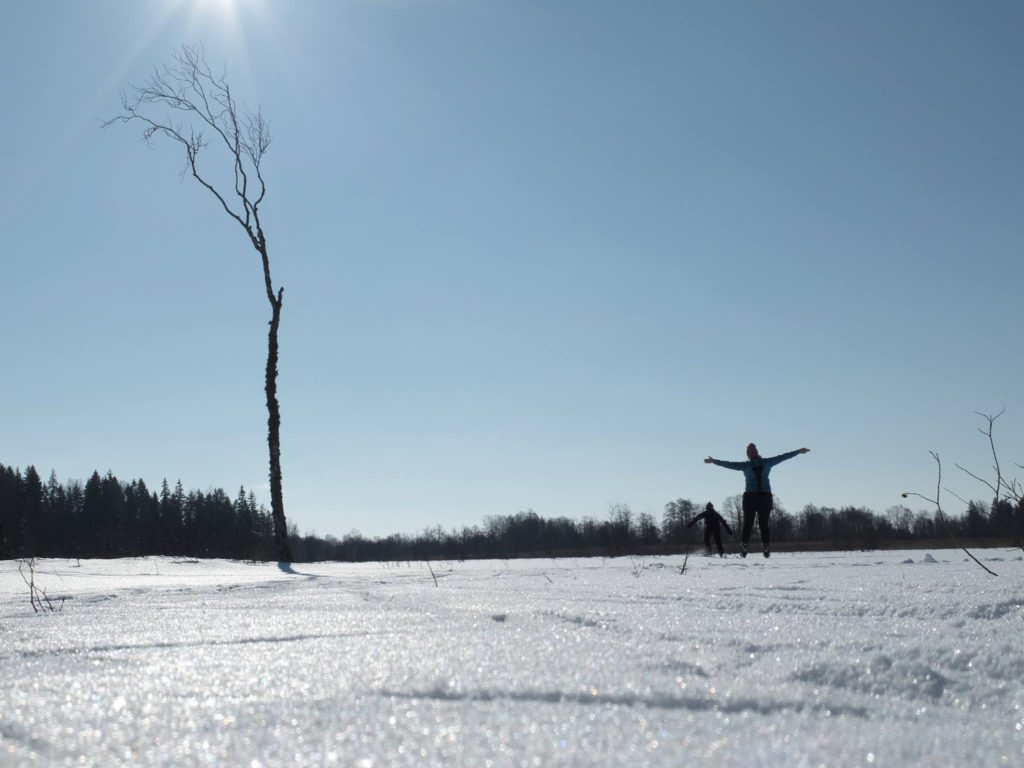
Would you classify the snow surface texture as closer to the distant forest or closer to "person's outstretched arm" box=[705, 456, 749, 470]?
"person's outstretched arm" box=[705, 456, 749, 470]

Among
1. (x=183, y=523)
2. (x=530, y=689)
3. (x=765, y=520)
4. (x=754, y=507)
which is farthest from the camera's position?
(x=183, y=523)

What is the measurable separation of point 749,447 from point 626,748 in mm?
8589

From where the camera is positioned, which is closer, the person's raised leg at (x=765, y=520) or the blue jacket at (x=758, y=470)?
the person's raised leg at (x=765, y=520)

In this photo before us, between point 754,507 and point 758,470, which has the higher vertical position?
point 758,470

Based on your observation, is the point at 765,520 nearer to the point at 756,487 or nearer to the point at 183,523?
the point at 756,487

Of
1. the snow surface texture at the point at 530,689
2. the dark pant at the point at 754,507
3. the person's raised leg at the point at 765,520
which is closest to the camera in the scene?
the snow surface texture at the point at 530,689

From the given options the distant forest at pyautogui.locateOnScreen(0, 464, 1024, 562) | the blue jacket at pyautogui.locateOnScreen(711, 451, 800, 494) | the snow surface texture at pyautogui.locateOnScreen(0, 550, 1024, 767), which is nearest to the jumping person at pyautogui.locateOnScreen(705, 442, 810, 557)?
the blue jacket at pyautogui.locateOnScreen(711, 451, 800, 494)

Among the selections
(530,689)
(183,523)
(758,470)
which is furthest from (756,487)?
(183,523)

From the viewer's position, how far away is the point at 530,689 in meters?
0.90

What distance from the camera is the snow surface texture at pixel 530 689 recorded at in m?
0.66

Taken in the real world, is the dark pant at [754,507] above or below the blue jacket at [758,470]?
below

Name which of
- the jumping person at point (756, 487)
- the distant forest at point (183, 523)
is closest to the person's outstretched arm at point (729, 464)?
the jumping person at point (756, 487)

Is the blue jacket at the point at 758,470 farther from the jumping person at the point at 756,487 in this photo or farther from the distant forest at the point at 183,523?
the distant forest at the point at 183,523

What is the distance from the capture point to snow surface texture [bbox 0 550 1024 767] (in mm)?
661
